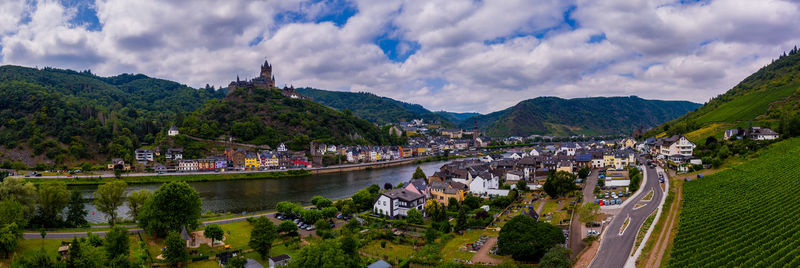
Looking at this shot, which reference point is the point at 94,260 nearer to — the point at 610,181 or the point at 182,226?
the point at 182,226

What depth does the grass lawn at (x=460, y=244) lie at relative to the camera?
23875mm

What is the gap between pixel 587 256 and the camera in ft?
71.7

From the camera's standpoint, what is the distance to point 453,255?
79.1 ft

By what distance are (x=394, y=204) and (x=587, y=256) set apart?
17.3 metres

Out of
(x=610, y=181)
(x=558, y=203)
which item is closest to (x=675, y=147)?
(x=610, y=181)

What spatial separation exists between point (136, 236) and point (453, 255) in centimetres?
2170

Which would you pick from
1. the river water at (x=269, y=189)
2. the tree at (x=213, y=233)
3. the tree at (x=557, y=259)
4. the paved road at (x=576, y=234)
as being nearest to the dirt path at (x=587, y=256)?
the paved road at (x=576, y=234)

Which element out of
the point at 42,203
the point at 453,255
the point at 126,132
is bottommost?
the point at 453,255

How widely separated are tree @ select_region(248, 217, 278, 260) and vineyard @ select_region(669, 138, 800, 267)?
21.6m

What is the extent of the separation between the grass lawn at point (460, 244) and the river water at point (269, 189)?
22370 mm

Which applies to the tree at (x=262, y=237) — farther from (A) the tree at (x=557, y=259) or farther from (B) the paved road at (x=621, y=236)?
(B) the paved road at (x=621, y=236)

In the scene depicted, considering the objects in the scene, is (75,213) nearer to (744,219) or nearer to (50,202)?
(50,202)

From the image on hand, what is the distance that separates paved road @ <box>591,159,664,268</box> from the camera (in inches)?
816

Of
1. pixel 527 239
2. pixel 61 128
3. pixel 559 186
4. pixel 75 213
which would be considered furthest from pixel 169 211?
pixel 61 128
